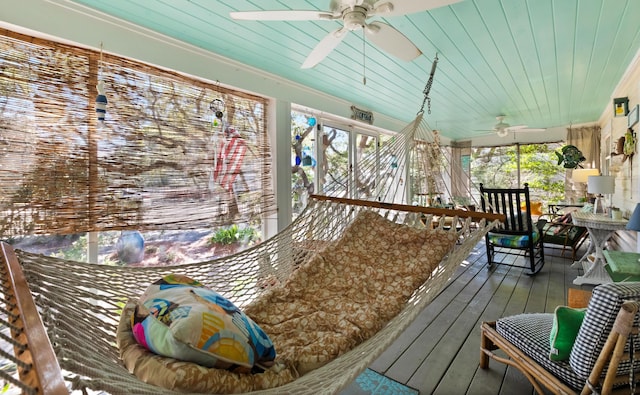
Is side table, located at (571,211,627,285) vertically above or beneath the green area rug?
above

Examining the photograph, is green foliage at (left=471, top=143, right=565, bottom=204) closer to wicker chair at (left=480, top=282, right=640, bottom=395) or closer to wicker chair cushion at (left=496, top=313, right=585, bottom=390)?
wicker chair cushion at (left=496, top=313, right=585, bottom=390)

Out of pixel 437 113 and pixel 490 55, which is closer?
pixel 490 55

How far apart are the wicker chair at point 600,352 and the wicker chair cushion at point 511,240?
87.4 inches

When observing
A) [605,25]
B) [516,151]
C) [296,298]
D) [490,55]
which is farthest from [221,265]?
[516,151]

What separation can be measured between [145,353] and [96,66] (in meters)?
1.93

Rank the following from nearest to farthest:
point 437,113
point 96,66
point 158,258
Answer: point 96,66, point 158,258, point 437,113

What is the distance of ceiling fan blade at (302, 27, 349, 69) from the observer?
5.08ft

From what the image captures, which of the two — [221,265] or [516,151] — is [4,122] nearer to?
[221,265]

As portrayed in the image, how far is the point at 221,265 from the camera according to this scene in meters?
1.58

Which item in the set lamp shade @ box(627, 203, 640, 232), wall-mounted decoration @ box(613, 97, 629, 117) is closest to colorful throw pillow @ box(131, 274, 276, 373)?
lamp shade @ box(627, 203, 640, 232)

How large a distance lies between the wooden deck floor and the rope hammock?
0.50 m

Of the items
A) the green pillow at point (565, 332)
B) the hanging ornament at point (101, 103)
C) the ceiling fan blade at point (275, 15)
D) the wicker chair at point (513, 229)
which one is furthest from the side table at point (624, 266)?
the hanging ornament at point (101, 103)

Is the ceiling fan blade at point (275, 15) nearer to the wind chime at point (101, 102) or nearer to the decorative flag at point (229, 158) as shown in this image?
the wind chime at point (101, 102)

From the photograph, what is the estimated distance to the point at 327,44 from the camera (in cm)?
167
